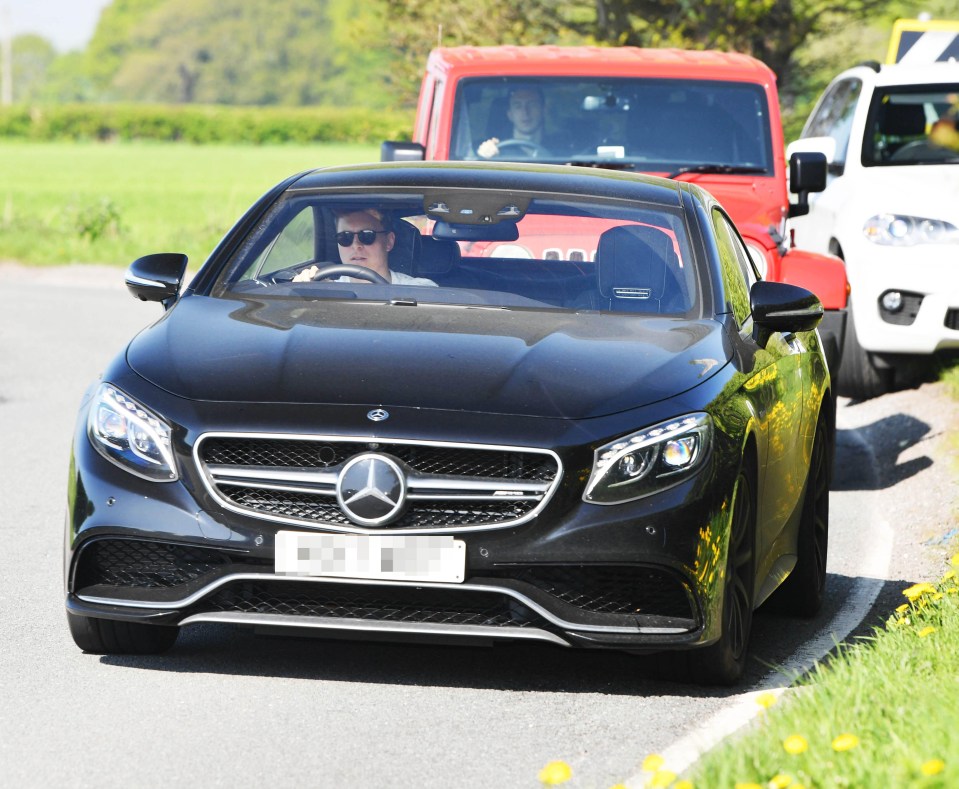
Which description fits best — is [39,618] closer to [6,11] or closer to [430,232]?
[430,232]

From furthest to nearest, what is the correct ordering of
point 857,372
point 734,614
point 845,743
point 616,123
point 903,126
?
point 903,126 → point 857,372 → point 616,123 → point 734,614 → point 845,743

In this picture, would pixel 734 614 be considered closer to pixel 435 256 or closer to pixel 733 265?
pixel 733 265

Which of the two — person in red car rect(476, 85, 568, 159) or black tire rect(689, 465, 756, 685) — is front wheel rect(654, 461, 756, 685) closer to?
black tire rect(689, 465, 756, 685)

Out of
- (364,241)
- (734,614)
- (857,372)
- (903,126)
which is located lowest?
(857,372)

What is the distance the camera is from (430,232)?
6.46 m

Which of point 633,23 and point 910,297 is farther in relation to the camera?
point 633,23

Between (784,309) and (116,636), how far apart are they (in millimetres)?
2302

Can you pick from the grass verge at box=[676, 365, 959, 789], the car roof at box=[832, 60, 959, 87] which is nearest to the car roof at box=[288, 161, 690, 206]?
the grass verge at box=[676, 365, 959, 789]

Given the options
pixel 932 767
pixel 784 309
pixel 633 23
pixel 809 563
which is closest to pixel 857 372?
pixel 809 563

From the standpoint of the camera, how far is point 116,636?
5621 mm

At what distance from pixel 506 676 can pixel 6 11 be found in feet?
503

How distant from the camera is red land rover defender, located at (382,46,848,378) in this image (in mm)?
10453

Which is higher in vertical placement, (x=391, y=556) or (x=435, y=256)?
(x=435, y=256)

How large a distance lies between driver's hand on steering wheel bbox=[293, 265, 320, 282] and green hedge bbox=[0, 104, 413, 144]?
102 m
